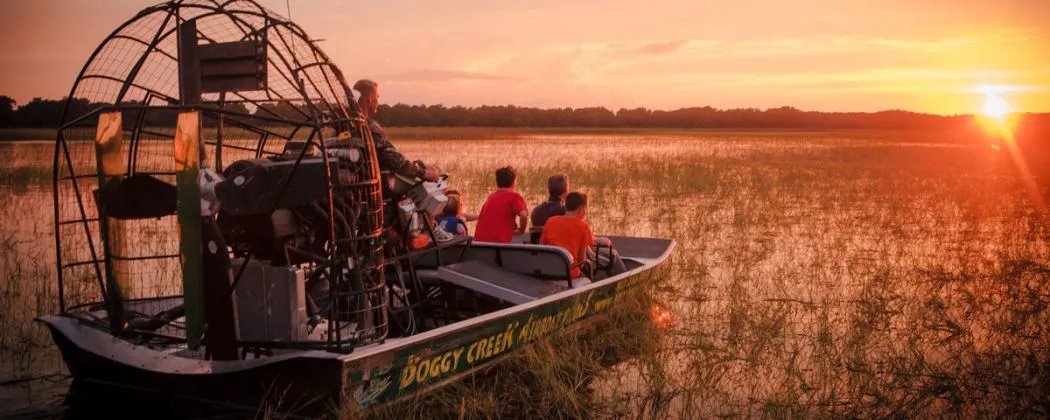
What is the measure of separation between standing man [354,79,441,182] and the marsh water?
190 centimetres

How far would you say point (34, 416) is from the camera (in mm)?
5652

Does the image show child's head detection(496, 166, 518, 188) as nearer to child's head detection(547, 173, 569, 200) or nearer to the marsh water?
child's head detection(547, 173, 569, 200)

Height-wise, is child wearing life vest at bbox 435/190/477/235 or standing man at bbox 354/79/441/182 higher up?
standing man at bbox 354/79/441/182

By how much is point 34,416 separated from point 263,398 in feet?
5.58

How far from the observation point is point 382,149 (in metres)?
5.98

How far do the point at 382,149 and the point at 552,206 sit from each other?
2510 mm

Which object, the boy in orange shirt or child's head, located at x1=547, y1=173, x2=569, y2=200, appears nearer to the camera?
the boy in orange shirt

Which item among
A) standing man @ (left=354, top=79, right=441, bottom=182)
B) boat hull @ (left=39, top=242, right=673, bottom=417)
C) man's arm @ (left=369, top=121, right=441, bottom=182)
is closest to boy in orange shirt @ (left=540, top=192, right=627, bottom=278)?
boat hull @ (left=39, top=242, right=673, bottom=417)

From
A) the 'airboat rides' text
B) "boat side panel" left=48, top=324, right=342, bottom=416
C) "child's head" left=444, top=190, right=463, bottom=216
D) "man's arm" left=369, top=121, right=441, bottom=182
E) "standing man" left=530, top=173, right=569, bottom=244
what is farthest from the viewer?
"standing man" left=530, top=173, right=569, bottom=244

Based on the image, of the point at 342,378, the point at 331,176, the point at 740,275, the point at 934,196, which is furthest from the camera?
the point at 934,196

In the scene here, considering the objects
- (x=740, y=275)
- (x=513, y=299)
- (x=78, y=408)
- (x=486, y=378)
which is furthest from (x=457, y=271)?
(x=740, y=275)

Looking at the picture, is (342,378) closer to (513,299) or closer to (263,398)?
(263,398)

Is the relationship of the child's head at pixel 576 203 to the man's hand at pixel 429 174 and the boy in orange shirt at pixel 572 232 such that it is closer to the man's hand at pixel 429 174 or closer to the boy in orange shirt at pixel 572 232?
the boy in orange shirt at pixel 572 232

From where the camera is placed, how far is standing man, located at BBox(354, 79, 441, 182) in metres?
5.98
